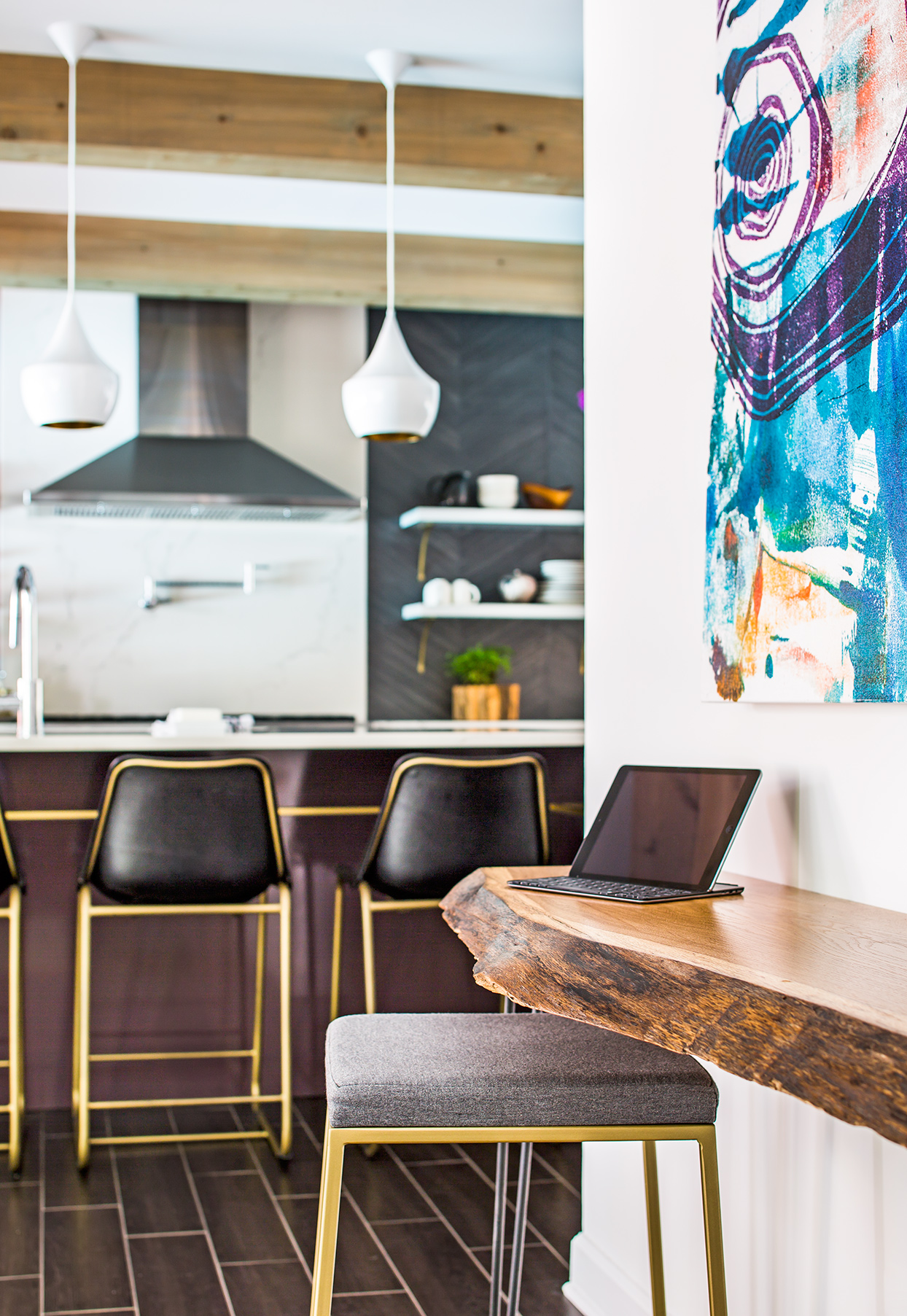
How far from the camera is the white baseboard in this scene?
6.75 feet

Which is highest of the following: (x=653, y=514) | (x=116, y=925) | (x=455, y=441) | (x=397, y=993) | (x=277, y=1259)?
(x=455, y=441)

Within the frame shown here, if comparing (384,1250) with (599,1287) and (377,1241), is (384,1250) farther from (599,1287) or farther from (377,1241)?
(599,1287)

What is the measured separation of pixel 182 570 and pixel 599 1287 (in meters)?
4.42

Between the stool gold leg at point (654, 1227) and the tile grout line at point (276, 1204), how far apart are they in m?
0.83

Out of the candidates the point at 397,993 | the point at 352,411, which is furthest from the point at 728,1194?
the point at 352,411

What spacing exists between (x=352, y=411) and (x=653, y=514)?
6.04 feet

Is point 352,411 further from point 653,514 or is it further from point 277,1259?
point 277,1259

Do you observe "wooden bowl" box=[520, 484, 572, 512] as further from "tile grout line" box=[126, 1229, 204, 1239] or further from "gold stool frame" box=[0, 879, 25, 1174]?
"tile grout line" box=[126, 1229, 204, 1239]

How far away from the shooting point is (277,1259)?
2410 mm

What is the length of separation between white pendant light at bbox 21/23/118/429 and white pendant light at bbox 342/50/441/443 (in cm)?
72

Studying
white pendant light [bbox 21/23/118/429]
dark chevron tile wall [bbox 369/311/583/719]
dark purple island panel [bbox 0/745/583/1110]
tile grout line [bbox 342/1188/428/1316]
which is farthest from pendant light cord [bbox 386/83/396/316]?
tile grout line [bbox 342/1188/428/1316]

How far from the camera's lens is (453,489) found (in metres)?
5.87

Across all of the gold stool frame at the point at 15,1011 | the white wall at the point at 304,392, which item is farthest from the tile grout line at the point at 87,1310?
the white wall at the point at 304,392

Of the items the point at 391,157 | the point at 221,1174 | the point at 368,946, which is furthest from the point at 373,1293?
the point at 391,157
